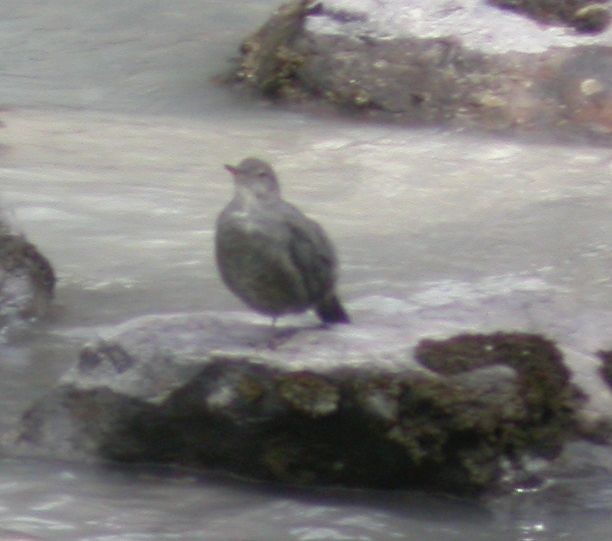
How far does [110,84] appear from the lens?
520 inches

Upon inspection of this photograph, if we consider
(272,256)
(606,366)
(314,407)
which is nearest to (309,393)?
(314,407)

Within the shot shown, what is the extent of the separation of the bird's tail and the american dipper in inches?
4.4

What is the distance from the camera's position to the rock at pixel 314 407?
5.55m

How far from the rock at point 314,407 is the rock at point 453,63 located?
20.3 ft

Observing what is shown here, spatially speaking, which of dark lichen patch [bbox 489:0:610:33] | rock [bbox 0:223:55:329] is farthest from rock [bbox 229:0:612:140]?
rock [bbox 0:223:55:329]

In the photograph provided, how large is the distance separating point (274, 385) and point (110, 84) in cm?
805

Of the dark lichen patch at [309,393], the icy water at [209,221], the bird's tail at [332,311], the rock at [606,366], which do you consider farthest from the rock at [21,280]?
the rock at [606,366]

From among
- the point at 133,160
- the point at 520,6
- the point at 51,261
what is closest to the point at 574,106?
the point at 520,6

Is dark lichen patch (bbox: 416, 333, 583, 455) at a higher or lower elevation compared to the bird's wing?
lower

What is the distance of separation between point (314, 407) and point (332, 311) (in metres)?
0.64

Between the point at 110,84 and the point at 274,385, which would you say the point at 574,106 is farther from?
the point at 274,385

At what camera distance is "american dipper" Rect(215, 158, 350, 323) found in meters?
5.66

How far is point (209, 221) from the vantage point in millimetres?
9258

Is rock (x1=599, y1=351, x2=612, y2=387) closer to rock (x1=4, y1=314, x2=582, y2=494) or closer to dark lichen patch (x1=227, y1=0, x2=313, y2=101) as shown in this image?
rock (x1=4, y1=314, x2=582, y2=494)
